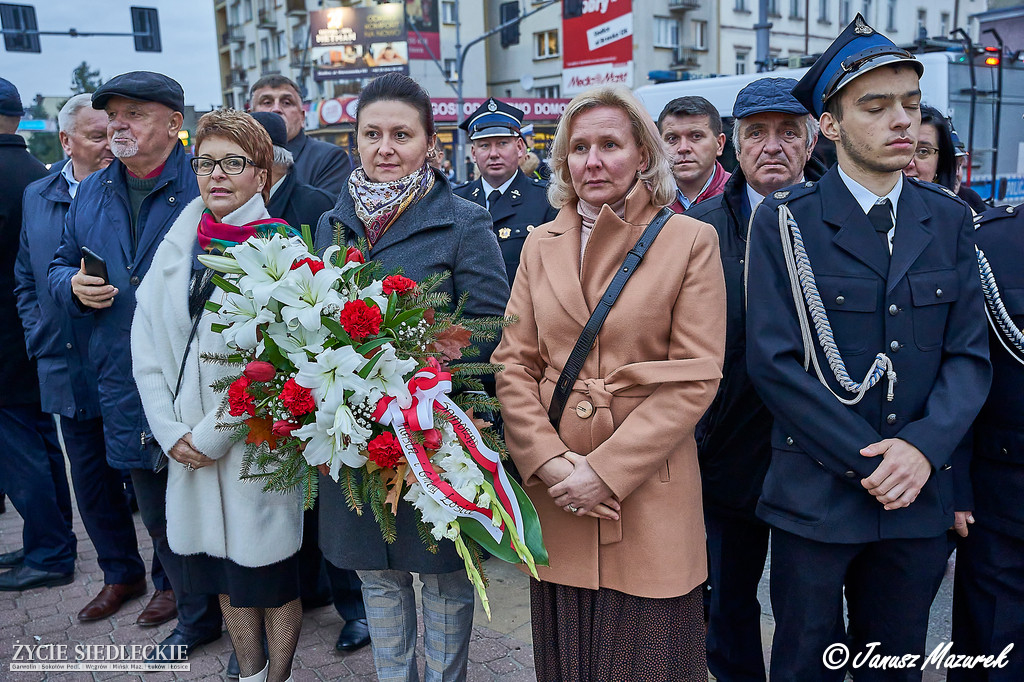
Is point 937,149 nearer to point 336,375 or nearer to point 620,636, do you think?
point 620,636

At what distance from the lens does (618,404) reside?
241 centimetres

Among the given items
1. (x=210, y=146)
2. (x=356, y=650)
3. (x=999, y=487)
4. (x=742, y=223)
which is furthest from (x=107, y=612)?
(x=999, y=487)

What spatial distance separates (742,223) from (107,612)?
11.1ft

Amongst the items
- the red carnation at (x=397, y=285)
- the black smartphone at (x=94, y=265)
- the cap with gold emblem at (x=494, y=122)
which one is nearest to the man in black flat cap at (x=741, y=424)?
the red carnation at (x=397, y=285)

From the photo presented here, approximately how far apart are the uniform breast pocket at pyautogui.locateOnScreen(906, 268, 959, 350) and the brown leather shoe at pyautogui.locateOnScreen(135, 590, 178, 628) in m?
3.33

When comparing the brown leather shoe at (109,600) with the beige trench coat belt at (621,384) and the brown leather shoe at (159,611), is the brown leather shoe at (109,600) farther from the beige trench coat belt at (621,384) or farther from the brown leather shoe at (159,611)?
the beige trench coat belt at (621,384)

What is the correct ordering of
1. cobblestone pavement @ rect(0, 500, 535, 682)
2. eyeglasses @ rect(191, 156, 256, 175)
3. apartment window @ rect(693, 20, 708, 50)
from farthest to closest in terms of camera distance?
1. apartment window @ rect(693, 20, 708, 50)
2. cobblestone pavement @ rect(0, 500, 535, 682)
3. eyeglasses @ rect(191, 156, 256, 175)

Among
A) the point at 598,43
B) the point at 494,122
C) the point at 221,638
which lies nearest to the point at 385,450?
the point at 221,638

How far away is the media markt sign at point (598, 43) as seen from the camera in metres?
20.9

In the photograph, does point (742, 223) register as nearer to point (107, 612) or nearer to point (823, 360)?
point (823, 360)

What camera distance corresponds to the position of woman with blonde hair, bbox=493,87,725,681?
2.34 metres

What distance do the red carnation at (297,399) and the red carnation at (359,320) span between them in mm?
203

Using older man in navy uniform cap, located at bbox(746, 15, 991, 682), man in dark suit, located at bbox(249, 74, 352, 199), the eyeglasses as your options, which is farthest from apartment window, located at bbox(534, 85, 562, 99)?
older man in navy uniform cap, located at bbox(746, 15, 991, 682)

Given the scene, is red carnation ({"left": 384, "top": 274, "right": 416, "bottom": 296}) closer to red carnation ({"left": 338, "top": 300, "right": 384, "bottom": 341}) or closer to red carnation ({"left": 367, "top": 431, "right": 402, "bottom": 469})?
red carnation ({"left": 338, "top": 300, "right": 384, "bottom": 341})
